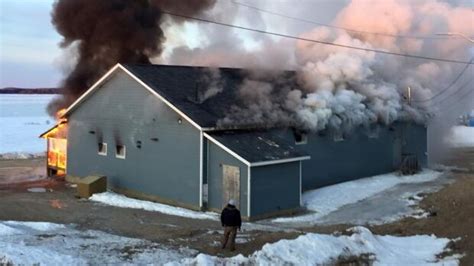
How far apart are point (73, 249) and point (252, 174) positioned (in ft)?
26.3

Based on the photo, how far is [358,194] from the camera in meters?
24.3

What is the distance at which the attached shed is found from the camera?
1938cm

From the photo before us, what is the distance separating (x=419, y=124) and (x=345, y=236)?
67.1 feet

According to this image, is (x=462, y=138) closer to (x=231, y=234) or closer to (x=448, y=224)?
(x=448, y=224)

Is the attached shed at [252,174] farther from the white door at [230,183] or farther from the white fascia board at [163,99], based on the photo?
the white fascia board at [163,99]

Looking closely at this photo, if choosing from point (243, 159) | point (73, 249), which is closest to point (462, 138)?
point (243, 159)

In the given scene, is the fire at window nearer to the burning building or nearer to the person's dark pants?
the burning building

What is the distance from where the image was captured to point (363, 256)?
40.9ft

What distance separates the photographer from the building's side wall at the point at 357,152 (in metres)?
24.7

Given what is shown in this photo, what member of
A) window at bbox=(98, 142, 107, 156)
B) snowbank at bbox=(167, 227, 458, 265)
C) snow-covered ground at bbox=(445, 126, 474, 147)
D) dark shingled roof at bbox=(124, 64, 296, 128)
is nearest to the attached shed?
dark shingled roof at bbox=(124, 64, 296, 128)

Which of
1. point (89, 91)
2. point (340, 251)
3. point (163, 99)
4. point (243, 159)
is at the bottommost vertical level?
point (340, 251)

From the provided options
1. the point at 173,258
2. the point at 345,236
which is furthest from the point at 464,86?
the point at 173,258

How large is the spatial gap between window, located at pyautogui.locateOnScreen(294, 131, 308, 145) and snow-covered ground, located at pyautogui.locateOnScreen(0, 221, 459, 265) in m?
9.75

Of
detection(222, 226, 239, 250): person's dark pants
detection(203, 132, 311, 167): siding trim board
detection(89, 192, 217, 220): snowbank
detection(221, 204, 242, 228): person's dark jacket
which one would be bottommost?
detection(89, 192, 217, 220): snowbank
